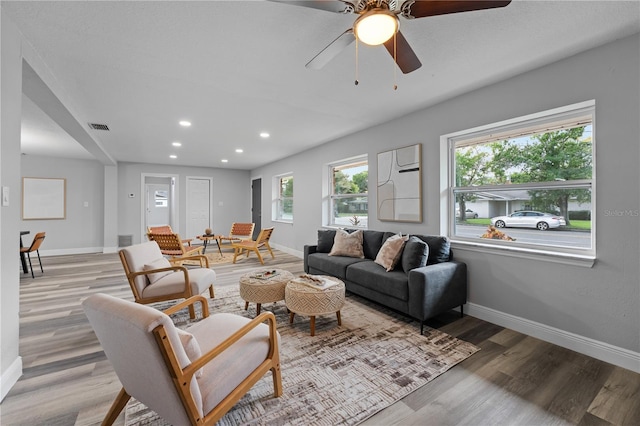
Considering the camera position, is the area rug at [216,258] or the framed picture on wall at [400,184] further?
the area rug at [216,258]

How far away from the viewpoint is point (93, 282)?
4262 mm

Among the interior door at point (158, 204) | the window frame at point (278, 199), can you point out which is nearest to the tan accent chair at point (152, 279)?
the window frame at point (278, 199)

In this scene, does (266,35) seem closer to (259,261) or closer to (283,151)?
(283,151)

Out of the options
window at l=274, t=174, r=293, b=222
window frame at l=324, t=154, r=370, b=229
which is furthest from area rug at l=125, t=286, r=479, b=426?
window at l=274, t=174, r=293, b=222

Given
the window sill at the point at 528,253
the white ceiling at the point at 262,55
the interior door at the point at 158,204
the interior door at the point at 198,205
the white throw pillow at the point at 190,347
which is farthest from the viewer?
the interior door at the point at 158,204

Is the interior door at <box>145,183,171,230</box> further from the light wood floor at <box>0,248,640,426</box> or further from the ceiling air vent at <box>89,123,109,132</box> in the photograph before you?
the light wood floor at <box>0,248,640,426</box>

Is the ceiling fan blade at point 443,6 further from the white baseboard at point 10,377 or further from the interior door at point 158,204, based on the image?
the interior door at point 158,204

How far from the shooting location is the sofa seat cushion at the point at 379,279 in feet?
8.82

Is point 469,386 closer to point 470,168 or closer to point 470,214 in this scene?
point 470,214

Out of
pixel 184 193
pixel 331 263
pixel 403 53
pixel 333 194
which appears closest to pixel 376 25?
pixel 403 53

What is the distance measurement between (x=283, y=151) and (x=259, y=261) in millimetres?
2496

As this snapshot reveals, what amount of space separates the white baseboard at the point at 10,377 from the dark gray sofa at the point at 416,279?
2.90 metres

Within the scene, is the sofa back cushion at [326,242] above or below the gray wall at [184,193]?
below

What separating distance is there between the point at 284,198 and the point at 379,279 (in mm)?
4759
